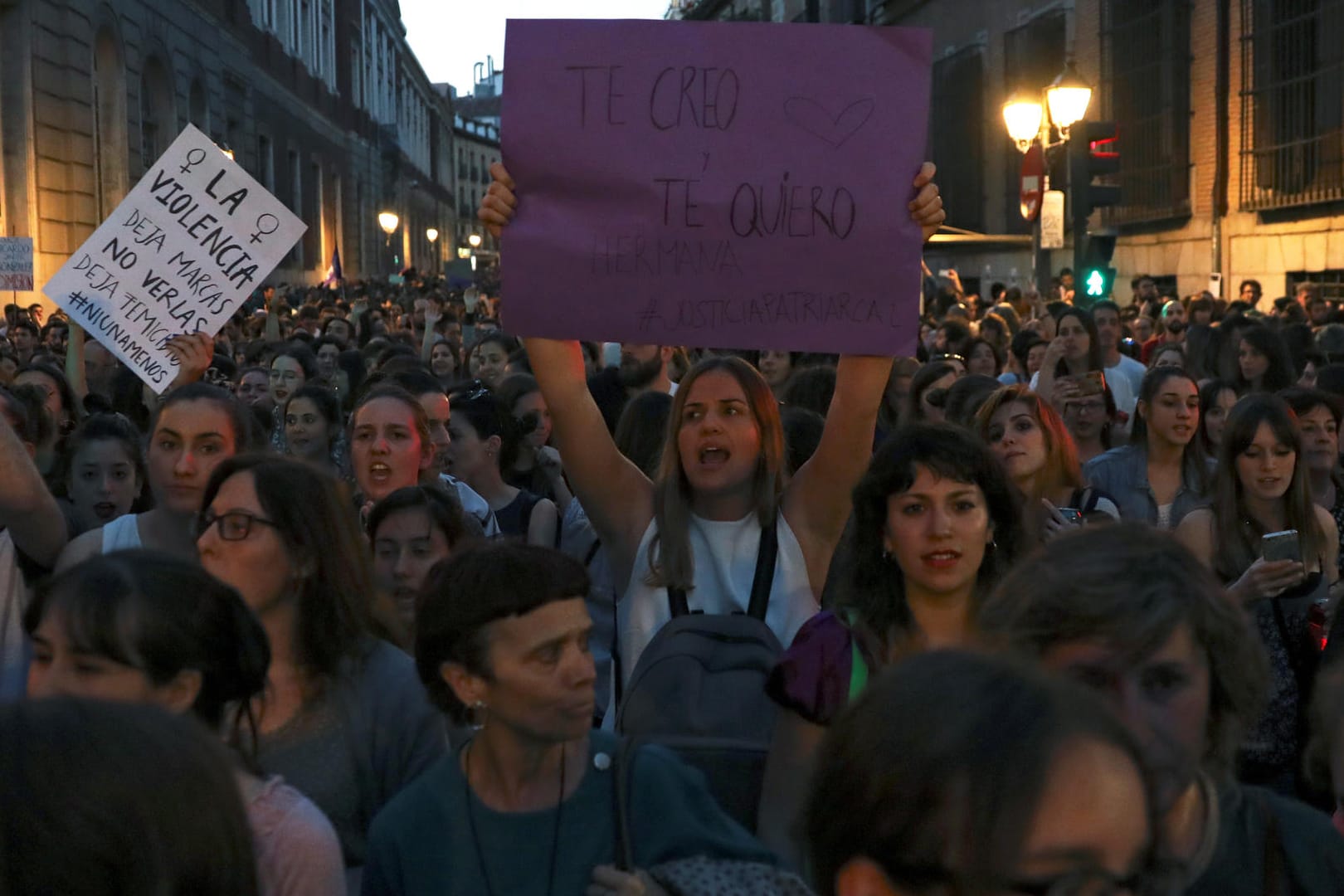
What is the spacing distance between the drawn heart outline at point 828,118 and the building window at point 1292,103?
18324mm

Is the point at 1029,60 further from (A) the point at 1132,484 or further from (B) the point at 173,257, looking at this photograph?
(B) the point at 173,257

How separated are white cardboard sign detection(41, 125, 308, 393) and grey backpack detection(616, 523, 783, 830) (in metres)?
4.00

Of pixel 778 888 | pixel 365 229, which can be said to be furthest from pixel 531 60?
pixel 365 229

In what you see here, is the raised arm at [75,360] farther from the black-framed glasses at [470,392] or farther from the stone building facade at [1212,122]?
the stone building facade at [1212,122]

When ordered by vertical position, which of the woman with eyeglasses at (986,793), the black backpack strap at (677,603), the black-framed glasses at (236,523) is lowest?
the black backpack strap at (677,603)

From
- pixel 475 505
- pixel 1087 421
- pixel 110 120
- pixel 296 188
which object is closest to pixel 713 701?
pixel 475 505

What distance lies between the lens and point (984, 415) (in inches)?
240

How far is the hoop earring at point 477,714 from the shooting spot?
3.12m

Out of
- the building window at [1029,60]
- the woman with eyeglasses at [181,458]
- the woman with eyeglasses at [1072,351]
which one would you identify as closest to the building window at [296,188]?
the building window at [1029,60]

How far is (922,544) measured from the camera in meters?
3.81

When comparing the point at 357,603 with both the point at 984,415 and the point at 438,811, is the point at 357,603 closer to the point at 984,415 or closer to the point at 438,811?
the point at 438,811

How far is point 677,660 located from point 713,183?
5.00 ft

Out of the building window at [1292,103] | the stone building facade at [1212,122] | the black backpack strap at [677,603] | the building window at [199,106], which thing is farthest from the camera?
the building window at [199,106]

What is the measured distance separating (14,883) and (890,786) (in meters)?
0.75
